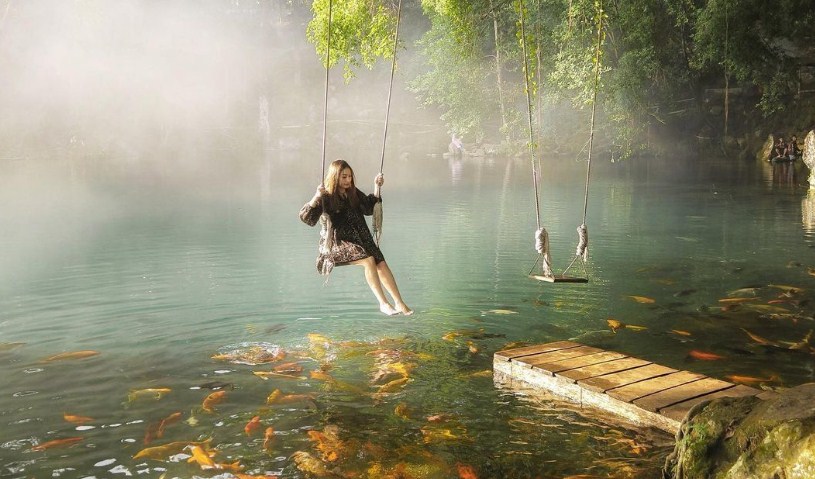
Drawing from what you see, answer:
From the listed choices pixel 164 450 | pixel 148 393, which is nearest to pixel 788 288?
pixel 148 393

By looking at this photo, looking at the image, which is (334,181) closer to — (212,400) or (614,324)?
(212,400)

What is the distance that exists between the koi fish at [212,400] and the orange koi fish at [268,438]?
2.29 ft

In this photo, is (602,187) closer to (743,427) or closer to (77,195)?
(77,195)

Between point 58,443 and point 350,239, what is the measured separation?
3560mm

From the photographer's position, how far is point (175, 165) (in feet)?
146

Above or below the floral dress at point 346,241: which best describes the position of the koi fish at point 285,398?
below

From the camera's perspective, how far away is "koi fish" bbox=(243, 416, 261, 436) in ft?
18.6

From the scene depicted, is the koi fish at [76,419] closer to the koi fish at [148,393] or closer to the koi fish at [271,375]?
the koi fish at [148,393]

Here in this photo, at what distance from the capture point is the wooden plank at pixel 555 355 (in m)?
6.63

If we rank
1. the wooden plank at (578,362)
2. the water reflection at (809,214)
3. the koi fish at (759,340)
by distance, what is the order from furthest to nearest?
the water reflection at (809,214), the koi fish at (759,340), the wooden plank at (578,362)

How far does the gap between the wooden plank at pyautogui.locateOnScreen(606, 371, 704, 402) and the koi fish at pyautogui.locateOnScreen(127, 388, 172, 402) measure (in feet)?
12.8

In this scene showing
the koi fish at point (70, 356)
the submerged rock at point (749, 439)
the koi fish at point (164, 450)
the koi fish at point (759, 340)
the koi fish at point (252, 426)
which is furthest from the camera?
the koi fish at point (759, 340)

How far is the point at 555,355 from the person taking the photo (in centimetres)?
688

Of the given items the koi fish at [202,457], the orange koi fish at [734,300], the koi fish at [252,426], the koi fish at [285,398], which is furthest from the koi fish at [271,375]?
the orange koi fish at [734,300]
